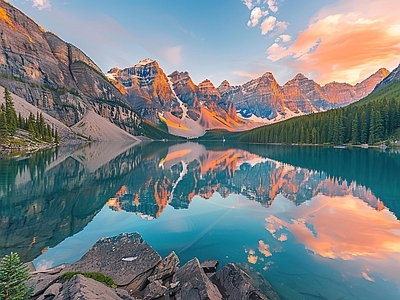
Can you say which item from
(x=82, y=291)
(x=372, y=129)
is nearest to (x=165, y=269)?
(x=82, y=291)

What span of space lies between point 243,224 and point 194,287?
10.4m

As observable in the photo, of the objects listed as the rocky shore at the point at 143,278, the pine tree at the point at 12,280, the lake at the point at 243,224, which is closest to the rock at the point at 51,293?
the rocky shore at the point at 143,278

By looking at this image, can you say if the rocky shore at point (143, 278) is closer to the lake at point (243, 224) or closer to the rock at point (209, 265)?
the rock at point (209, 265)

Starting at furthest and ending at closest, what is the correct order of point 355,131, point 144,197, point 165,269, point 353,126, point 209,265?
1. point 353,126
2. point 355,131
3. point 144,197
4. point 209,265
5. point 165,269

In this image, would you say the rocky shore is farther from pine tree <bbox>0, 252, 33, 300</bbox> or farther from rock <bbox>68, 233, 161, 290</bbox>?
pine tree <bbox>0, 252, 33, 300</bbox>

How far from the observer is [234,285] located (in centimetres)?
887

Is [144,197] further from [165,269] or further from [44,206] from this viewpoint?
[165,269]

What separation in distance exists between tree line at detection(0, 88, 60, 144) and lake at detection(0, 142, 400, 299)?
54.2 meters

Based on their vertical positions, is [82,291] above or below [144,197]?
above

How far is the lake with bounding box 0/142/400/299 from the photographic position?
1115 cm

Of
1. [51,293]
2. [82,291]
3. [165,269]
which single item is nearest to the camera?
[82,291]

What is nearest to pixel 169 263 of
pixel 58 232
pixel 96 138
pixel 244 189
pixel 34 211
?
pixel 58 232

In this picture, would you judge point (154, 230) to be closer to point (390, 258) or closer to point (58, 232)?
point (58, 232)

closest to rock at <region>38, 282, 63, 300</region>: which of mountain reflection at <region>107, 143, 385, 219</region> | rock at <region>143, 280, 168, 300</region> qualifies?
rock at <region>143, 280, 168, 300</region>
